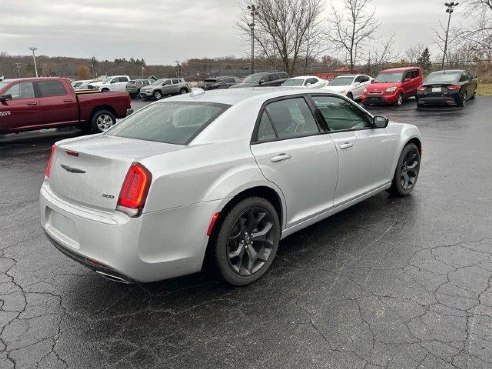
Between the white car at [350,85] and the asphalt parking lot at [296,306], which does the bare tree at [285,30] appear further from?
the asphalt parking lot at [296,306]

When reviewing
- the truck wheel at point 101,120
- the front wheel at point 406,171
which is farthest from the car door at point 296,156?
the truck wheel at point 101,120

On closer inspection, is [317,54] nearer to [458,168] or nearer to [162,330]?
[458,168]

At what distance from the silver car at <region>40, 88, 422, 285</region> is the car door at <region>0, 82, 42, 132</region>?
7779 mm

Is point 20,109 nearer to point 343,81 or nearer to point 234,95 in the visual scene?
point 234,95

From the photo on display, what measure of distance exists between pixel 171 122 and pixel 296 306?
1891 mm

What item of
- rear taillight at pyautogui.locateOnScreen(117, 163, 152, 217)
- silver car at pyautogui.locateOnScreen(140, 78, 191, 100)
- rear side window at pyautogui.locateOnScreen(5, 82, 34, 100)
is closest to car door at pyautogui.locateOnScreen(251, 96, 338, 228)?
rear taillight at pyautogui.locateOnScreen(117, 163, 152, 217)

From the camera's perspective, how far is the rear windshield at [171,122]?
3062mm

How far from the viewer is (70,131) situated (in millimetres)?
12523

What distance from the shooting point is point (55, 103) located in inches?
409

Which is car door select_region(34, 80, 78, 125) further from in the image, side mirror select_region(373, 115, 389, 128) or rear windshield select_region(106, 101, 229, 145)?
side mirror select_region(373, 115, 389, 128)

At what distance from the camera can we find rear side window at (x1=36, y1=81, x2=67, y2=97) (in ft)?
33.9

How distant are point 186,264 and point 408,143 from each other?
12.2 ft

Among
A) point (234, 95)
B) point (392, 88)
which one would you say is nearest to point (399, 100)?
point (392, 88)

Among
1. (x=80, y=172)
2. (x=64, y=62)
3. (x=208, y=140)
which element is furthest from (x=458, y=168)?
(x=64, y=62)
